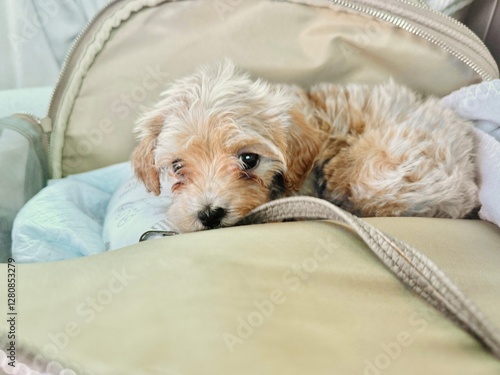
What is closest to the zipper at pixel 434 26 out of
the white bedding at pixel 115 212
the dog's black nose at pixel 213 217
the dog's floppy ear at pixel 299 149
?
the white bedding at pixel 115 212

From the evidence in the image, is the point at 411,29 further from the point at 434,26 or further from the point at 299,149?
the point at 299,149

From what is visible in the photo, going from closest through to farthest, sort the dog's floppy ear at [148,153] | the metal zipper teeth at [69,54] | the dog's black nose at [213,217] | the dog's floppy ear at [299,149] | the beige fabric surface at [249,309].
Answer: the beige fabric surface at [249,309] → the dog's black nose at [213,217] → the dog's floppy ear at [299,149] → the dog's floppy ear at [148,153] → the metal zipper teeth at [69,54]

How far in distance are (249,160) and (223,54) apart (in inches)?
22.3

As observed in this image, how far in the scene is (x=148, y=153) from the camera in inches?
72.8

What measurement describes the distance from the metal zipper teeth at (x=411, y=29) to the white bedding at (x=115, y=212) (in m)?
0.10

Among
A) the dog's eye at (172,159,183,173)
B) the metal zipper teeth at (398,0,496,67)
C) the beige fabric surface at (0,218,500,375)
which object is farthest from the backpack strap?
the metal zipper teeth at (398,0,496,67)

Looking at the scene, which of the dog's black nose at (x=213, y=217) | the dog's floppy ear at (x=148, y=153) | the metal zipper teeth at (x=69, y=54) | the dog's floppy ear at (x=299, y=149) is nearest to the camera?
the dog's black nose at (x=213, y=217)

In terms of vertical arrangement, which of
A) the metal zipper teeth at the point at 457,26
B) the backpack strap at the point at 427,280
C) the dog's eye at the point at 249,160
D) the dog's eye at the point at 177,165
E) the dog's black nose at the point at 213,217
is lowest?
the dog's black nose at the point at 213,217

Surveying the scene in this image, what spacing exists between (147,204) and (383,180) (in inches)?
35.9

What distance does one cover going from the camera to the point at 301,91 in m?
1.94

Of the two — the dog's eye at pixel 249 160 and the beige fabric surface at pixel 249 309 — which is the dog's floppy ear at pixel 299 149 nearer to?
the dog's eye at pixel 249 160

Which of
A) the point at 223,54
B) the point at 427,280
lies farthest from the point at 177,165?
the point at 427,280

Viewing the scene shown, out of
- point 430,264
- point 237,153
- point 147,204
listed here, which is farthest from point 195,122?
point 430,264

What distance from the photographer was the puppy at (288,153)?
163cm
